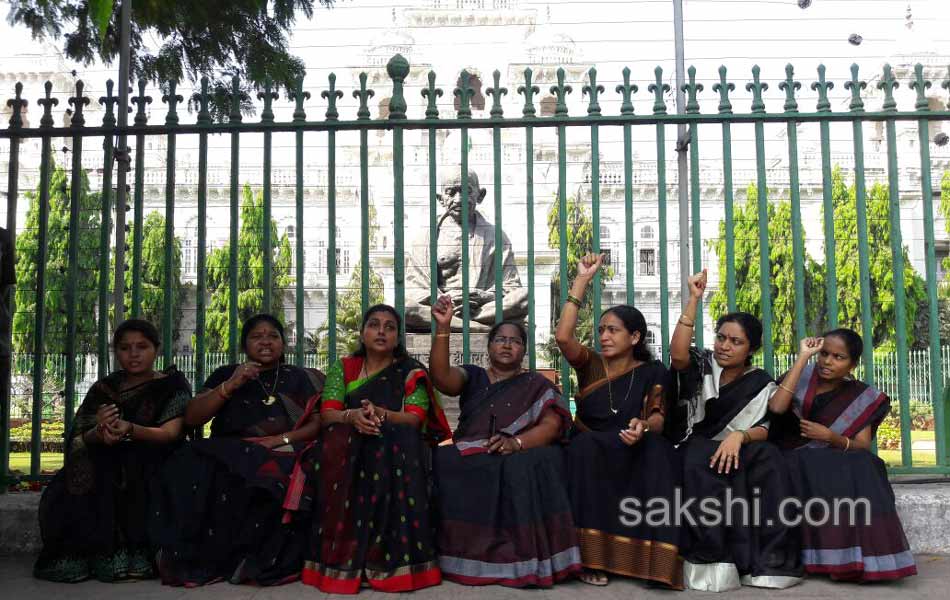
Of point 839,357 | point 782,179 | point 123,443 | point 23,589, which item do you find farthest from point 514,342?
point 782,179

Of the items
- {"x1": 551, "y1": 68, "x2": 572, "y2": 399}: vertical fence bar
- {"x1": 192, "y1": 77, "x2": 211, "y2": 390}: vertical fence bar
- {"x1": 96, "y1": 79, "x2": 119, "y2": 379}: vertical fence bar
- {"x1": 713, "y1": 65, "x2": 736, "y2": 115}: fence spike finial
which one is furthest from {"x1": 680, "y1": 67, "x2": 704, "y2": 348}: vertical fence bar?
{"x1": 96, "y1": 79, "x2": 119, "y2": 379}: vertical fence bar

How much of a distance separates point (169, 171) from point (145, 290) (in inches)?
664

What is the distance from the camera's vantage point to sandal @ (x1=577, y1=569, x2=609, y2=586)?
142 inches

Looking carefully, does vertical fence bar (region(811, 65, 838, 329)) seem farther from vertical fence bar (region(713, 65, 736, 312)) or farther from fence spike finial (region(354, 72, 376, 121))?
fence spike finial (region(354, 72, 376, 121))

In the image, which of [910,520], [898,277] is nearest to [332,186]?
[898,277]

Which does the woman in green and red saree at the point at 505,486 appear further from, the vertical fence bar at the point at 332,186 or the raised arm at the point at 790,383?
the raised arm at the point at 790,383

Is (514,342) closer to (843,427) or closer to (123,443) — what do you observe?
(843,427)

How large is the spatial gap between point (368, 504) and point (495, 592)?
2.16ft

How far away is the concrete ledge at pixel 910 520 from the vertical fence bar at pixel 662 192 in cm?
142

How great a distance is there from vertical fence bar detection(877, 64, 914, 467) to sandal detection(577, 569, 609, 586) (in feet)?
6.19

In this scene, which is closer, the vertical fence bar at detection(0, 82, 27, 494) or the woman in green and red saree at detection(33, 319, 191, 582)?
the woman in green and red saree at detection(33, 319, 191, 582)

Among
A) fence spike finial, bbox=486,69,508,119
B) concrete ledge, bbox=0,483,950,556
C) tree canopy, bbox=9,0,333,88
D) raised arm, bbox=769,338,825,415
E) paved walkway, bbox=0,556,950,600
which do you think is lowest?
paved walkway, bbox=0,556,950,600

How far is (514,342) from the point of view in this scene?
4090 millimetres

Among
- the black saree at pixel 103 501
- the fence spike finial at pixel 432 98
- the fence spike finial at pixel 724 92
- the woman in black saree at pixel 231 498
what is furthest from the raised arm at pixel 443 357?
the fence spike finial at pixel 724 92
